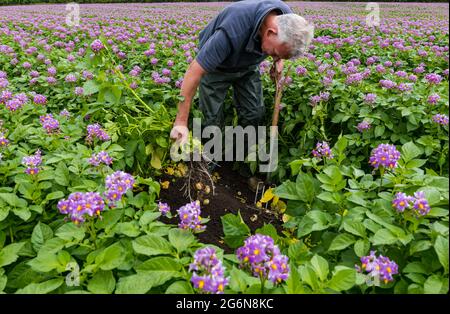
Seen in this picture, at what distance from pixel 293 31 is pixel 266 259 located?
4.78 feet

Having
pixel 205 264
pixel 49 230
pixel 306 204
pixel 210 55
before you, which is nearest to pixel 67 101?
pixel 210 55

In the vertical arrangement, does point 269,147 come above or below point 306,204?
below

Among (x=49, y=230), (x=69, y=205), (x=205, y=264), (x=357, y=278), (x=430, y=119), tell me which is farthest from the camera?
(x=430, y=119)

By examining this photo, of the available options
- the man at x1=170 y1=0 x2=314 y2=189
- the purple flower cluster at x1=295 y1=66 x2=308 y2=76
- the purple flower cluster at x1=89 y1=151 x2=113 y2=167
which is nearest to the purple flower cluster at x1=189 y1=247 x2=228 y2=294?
the purple flower cluster at x1=89 y1=151 x2=113 y2=167

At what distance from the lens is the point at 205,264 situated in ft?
3.59

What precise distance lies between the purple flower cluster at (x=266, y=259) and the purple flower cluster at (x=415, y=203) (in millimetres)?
464

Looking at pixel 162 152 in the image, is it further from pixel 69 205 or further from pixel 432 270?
pixel 432 270

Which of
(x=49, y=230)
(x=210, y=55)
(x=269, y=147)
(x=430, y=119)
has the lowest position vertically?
(x=269, y=147)

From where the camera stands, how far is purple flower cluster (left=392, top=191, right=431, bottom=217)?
130 cm

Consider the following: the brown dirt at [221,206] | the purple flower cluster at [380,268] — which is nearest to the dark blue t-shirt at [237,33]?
the brown dirt at [221,206]

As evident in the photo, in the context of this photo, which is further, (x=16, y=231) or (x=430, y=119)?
(x=430, y=119)

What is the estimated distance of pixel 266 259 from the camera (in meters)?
1.14

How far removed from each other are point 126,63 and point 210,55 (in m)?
1.94

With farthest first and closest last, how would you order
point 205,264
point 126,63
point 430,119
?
1. point 126,63
2. point 430,119
3. point 205,264
